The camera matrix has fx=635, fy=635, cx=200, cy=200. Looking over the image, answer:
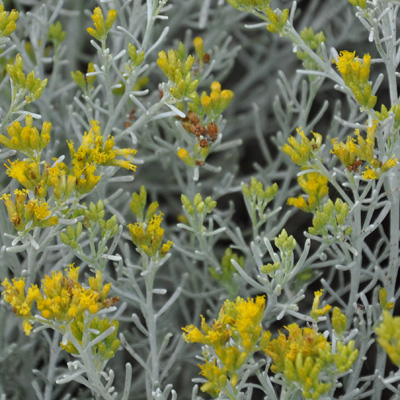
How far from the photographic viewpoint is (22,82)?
5.84ft

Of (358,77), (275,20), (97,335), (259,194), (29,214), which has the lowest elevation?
(97,335)

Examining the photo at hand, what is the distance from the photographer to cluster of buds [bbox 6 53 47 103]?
5.82 ft

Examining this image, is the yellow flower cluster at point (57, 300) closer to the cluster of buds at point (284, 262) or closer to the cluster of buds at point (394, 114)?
the cluster of buds at point (284, 262)

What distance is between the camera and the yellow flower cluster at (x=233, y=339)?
1415mm

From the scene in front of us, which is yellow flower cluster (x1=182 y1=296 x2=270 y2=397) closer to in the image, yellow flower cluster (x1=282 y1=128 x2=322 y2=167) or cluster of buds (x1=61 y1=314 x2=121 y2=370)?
cluster of buds (x1=61 y1=314 x2=121 y2=370)

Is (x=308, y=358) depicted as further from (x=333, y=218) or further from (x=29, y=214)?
(x=29, y=214)

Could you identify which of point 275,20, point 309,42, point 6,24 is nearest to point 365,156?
point 275,20

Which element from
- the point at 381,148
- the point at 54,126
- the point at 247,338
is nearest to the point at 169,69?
the point at 381,148

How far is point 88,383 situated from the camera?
62.3 inches

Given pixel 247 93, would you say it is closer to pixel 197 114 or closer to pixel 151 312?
pixel 197 114

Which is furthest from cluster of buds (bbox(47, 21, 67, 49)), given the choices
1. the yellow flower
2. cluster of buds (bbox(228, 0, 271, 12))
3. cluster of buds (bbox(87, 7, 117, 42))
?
the yellow flower

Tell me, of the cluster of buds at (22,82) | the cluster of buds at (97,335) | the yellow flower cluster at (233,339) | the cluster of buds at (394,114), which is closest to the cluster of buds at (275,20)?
the cluster of buds at (394,114)

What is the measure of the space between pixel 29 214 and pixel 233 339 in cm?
59

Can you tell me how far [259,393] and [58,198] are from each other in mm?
1475
